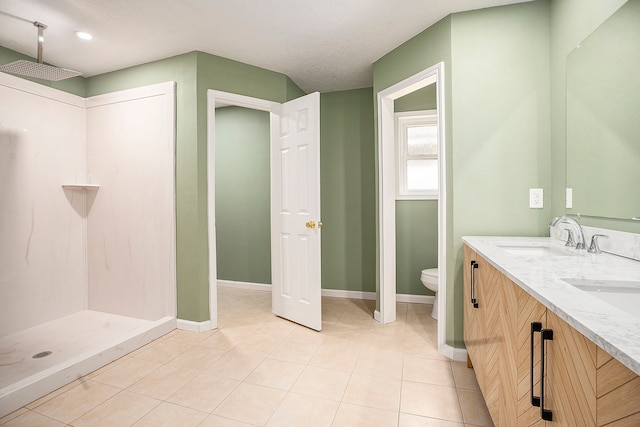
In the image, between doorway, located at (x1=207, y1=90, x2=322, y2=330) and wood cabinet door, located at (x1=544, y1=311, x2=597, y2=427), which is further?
doorway, located at (x1=207, y1=90, x2=322, y2=330)

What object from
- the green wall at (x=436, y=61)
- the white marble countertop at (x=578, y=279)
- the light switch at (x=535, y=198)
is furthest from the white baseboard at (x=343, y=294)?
the white marble countertop at (x=578, y=279)

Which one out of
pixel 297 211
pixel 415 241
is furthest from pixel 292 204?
pixel 415 241

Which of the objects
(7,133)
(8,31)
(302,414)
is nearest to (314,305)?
(302,414)

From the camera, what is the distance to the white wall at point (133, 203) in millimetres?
2871

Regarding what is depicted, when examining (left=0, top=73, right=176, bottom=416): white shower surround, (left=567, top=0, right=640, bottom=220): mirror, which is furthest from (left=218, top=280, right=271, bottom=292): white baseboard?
(left=567, top=0, right=640, bottom=220): mirror

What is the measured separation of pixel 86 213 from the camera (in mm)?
3232

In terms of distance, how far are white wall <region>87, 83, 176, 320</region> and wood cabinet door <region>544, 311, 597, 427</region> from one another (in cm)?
282

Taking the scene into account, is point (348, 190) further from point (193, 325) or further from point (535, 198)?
point (193, 325)

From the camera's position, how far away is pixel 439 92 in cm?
229

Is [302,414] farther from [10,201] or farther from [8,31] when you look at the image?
[8,31]

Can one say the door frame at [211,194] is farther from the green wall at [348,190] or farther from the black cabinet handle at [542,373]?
the black cabinet handle at [542,373]

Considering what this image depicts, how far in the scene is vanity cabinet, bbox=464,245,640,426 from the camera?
1.91 ft

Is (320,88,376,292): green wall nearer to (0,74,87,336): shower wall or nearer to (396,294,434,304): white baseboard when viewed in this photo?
(396,294,434,304): white baseboard

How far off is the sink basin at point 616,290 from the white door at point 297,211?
1.95 metres
